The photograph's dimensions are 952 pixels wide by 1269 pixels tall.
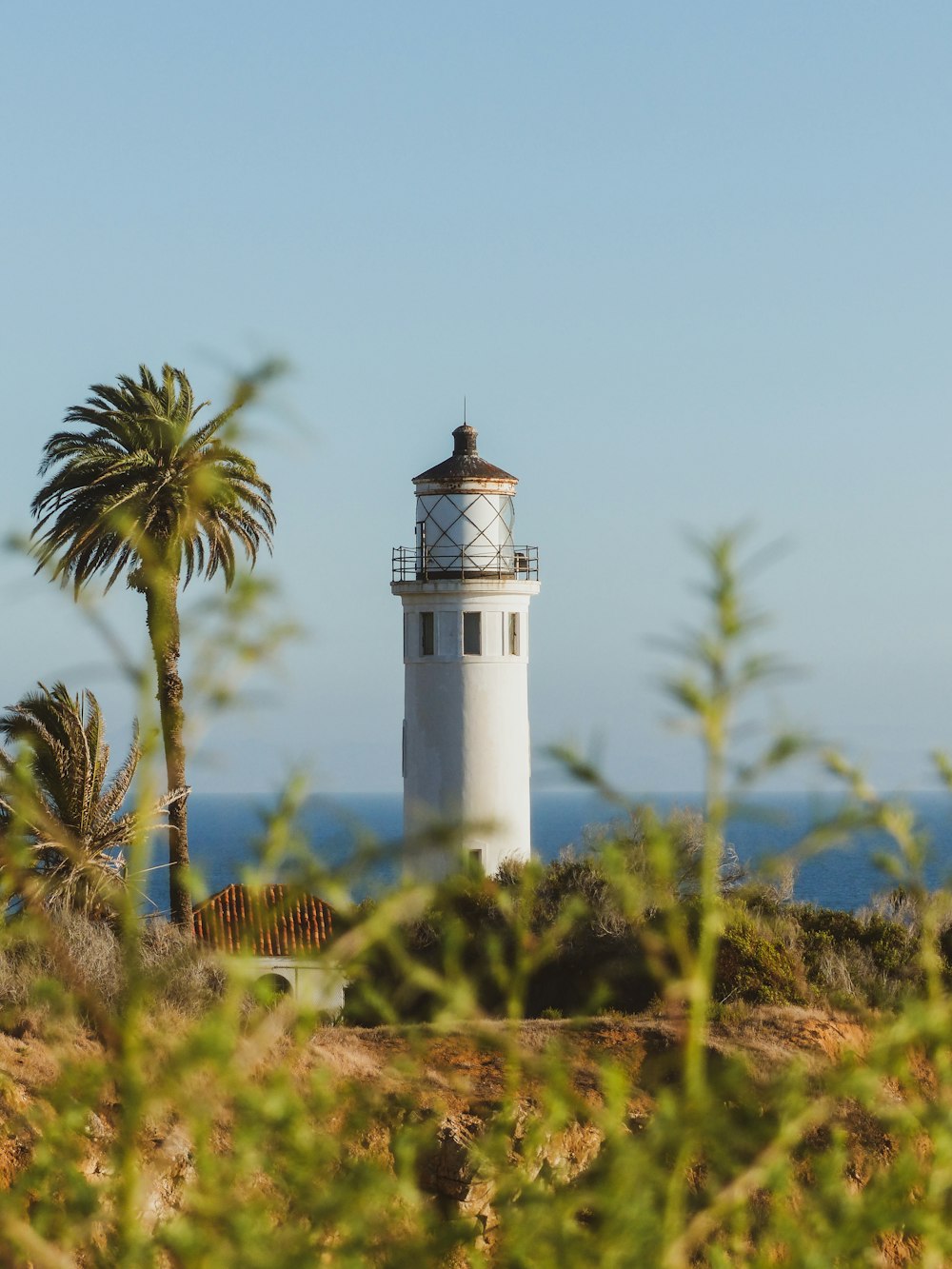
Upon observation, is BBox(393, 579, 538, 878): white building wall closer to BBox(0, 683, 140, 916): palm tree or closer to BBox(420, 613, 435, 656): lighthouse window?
BBox(420, 613, 435, 656): lighthouse window

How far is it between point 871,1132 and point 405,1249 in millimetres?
16500

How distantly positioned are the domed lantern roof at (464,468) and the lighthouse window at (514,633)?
3.00 m

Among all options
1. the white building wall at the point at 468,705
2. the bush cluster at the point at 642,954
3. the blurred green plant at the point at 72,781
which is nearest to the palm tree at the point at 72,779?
the blurred green plant at the point at 72,781

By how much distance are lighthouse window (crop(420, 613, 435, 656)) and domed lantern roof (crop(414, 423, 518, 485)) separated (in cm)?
300

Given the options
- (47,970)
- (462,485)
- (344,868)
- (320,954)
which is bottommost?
(47,970)

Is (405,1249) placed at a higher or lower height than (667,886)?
lower

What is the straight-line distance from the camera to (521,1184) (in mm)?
4688

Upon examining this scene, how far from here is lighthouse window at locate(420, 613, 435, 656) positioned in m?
34.4

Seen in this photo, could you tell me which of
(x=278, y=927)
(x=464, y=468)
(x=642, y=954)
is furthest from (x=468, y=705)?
(x=642, y=954)

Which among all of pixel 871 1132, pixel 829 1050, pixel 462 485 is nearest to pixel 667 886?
pixel 871 1132

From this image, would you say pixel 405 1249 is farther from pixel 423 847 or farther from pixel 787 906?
pixel 787 906

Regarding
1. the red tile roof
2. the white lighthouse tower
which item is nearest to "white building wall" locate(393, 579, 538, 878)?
the white lighthouse tower

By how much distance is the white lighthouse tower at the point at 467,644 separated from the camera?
112 ft

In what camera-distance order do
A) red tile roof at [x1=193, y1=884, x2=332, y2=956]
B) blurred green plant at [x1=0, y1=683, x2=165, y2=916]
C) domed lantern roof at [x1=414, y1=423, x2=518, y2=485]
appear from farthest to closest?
domed lantern roof at [x1=414, y1=423, x2=518, y2=485], red tile roof at [x1=193, y1=884, x2=332, y2=956], blurred green plant at [x1=0, y1=683, x2=165, y2=916]
